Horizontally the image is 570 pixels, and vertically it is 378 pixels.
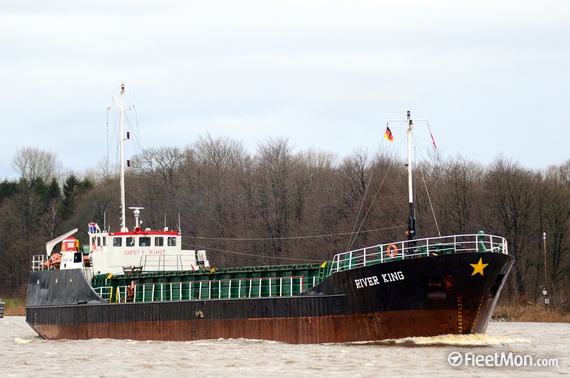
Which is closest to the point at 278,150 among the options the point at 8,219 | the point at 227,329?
the point at 8,219

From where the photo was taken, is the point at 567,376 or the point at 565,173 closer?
the point at 567,376

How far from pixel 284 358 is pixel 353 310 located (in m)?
5.02

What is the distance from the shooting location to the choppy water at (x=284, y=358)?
114 ft

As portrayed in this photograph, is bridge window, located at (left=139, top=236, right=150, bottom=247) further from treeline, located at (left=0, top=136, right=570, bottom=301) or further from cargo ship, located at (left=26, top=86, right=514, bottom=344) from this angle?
treeline, located at (left=0, top=136, right=570, bottom=301)

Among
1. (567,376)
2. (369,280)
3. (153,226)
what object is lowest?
→ (567,376)

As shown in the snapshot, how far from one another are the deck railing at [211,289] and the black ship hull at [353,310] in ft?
3.27

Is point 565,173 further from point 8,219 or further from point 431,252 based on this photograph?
point 431,252

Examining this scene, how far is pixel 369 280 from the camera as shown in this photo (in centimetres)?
4172

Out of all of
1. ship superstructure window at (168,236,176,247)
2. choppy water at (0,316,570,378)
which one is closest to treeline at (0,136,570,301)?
ship superstructure window at (168,236,176,247)

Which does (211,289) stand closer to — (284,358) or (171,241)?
(171,241)

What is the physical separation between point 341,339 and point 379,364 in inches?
274

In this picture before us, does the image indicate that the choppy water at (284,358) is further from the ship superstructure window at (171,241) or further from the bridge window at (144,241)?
the ship superstructure window at (171,241)

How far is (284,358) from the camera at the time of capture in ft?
126

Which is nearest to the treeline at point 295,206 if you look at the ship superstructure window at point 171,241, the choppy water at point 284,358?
the ship superstructure window at point 171,241
